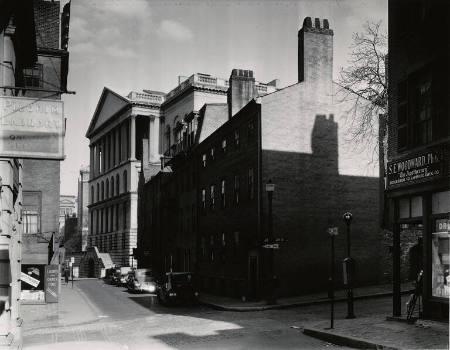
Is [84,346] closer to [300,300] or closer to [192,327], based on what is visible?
[192,327]

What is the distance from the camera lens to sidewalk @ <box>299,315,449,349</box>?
14273 millimetres

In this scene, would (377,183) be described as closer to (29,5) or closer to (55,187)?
(55,187)

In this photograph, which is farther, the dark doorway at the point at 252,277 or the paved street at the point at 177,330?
the dark doorway at the point at 252,277

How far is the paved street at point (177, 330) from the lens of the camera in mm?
16422

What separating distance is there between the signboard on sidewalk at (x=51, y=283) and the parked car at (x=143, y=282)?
8.11m

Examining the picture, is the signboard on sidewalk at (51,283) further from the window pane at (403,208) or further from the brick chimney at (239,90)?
the window pane at (403,208)

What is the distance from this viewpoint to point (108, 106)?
254 ft

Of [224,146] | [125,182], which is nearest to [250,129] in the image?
[224,146]

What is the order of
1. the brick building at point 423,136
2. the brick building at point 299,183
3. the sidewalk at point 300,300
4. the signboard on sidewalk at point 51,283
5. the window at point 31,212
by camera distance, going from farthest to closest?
the window at point 31,212 < the signboard on sidewalk at point 51,283 < the brick building at point 299,183 < the sidewalk at point 300,300 < the brick building at point 423,136

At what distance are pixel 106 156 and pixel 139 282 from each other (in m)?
46.7

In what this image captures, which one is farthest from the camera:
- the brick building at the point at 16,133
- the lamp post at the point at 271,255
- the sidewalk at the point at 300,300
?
the lamp post at the point at 271,255

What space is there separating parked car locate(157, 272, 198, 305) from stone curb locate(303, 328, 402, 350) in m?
12.2

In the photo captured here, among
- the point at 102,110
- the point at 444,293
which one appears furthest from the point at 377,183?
the point at 102,110

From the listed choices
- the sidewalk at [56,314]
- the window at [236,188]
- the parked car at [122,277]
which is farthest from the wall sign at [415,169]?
the parked car at [122,277]
